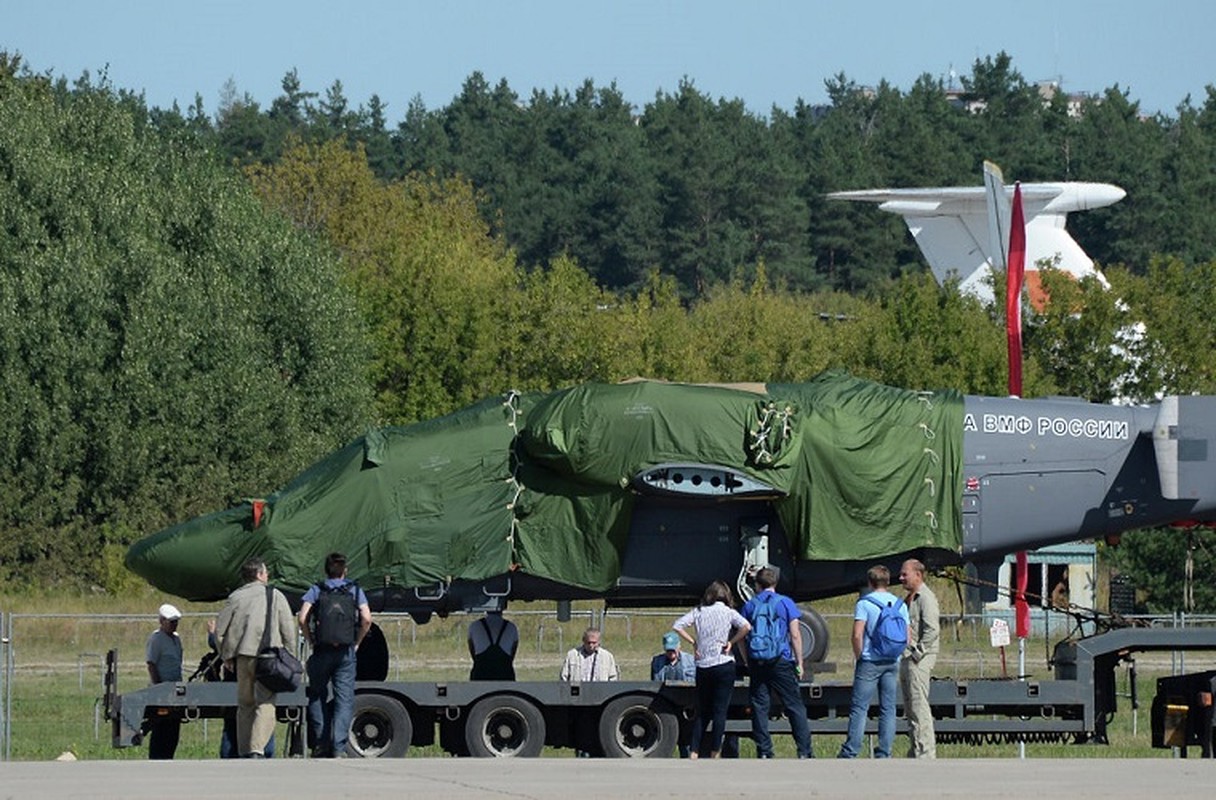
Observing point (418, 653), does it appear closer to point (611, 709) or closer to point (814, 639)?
point (814, 639)

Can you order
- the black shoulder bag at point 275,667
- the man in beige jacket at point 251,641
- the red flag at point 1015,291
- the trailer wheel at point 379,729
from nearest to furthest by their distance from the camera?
1. the black shoulder bag at point 275,667
2. the man in beige jacket at point 251,641
3. the trailer wheel at point 379,729
4. the red flag at point 1015,291

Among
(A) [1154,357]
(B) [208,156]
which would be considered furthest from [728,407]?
(A) [1154,357]

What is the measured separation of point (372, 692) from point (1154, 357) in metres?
40.0

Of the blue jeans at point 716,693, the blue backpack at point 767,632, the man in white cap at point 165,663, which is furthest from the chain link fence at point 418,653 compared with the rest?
the blue backpack at point 767,632

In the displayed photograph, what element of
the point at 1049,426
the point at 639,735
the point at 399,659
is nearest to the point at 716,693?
the point at 639,735

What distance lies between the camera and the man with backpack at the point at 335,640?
59.1 ft

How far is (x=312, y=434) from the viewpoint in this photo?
4566cm

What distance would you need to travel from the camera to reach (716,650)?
719 inches

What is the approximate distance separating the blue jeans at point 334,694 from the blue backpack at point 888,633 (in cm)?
436

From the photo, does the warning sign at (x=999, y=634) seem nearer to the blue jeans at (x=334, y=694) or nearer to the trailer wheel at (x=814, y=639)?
the trailer wheel at (x=814, y=639)

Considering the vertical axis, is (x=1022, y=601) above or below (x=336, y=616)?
above

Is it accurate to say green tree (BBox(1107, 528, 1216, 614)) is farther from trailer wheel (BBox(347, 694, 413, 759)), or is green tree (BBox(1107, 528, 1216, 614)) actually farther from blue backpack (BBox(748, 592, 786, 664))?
trailer wheel (BBox(347, 694, 413, 759))
